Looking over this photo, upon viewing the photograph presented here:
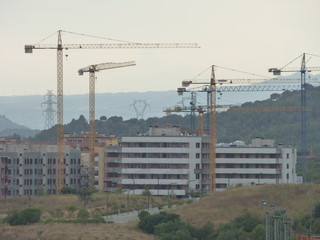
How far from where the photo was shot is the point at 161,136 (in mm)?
153750

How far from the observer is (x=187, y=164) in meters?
155

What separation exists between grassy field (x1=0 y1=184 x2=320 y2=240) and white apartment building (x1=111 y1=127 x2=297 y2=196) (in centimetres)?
1952

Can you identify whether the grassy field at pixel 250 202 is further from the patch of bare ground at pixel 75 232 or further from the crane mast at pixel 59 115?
the crane mast at pixel 59 115

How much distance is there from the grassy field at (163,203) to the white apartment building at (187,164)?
64.0 feet

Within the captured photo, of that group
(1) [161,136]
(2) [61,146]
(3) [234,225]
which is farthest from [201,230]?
(2) [61,146]

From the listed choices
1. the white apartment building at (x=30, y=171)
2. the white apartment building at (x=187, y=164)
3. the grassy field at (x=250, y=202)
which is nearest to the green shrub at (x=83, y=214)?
the grassy field at (x=250, y=202)

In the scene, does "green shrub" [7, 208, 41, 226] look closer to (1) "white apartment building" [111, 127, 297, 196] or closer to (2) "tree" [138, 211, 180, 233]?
(2) "tree" [138, 211, 180, 233]

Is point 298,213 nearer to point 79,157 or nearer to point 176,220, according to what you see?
point 176,220

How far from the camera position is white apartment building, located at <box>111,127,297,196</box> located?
15338 centimetres

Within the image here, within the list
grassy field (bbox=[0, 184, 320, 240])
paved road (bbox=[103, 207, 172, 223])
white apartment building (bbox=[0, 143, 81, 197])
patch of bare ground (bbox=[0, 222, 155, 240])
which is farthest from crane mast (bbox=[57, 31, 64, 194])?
patch of bare ground (bbox=[0, 222, 155, 240])

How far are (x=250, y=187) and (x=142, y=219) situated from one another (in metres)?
18.6

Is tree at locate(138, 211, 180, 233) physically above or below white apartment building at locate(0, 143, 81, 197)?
below

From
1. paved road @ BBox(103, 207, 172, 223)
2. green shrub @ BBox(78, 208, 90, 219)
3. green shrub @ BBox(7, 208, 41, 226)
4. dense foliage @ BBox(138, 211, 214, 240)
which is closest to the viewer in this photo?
dense foliage @ BBox(138, 211, 214, 240)

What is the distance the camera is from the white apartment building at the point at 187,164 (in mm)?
153375
